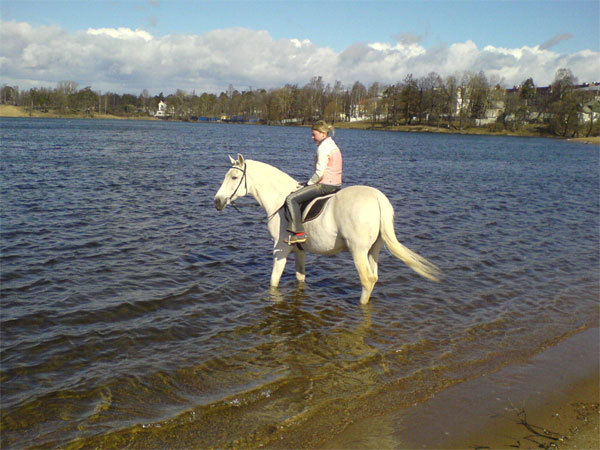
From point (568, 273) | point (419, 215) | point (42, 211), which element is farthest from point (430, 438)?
point (42, 211)

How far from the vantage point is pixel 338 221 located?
860cm

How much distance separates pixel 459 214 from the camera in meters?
19.5

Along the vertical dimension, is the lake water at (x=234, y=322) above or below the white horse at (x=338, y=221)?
below

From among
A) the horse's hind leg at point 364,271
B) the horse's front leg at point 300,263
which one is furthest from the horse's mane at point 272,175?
the horse's hind leg at point 364,271

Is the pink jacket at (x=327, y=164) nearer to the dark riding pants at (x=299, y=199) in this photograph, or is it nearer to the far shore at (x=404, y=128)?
the dark riding pants at (x=299, y=199)

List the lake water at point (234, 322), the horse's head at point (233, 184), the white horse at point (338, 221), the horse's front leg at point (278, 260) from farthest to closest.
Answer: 1. the horse's front leg at point (278, 260)
2. the horse's head at point (233, 184)
3. the white horse at point (338, 221)
4. the lake water at point (234, 322)

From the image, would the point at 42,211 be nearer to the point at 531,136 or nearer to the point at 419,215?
the point at 419,215

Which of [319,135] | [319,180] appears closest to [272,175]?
[319,180]

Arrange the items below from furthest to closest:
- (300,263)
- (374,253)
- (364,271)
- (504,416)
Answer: (300,263) < (374,253) < (364,271) < (504,416)

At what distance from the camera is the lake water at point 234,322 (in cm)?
559

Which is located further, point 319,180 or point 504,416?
point 319,180

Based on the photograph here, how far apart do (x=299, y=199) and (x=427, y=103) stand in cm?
15349

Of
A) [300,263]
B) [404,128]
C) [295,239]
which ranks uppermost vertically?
[404,128]

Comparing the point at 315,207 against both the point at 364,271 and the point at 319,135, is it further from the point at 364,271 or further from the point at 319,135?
the point at 364,271
